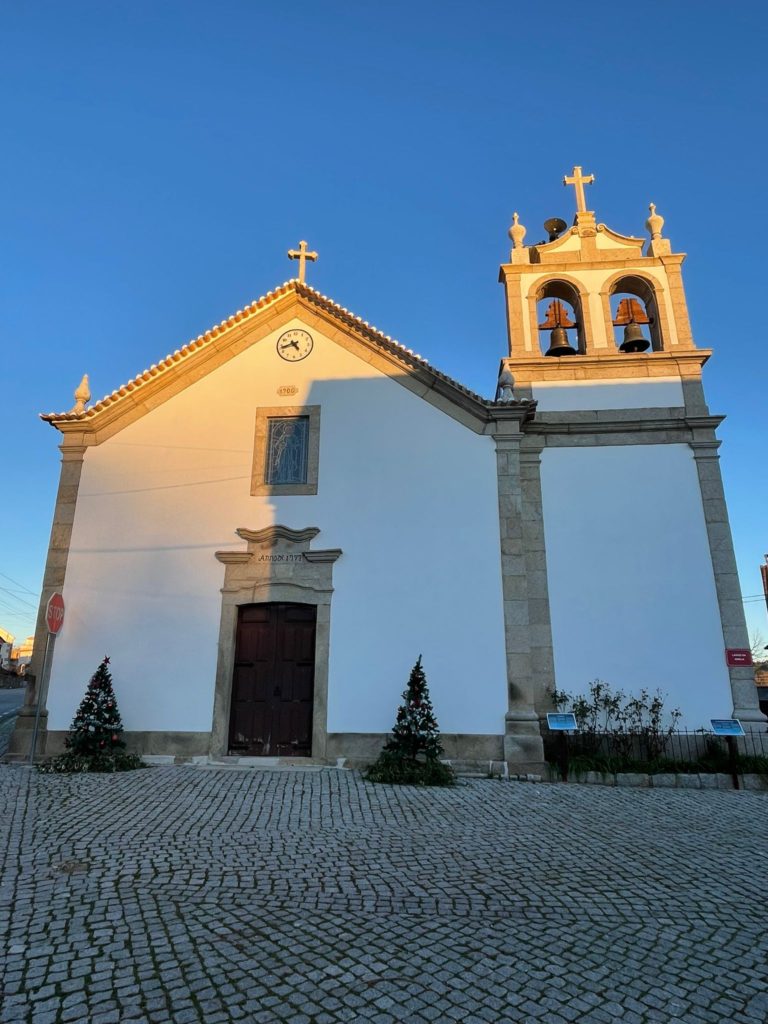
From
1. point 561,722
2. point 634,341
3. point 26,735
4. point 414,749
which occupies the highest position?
point 634,341

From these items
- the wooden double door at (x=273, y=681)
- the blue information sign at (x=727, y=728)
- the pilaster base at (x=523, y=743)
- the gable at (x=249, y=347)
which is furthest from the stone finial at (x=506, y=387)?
the blue information sign at (x=727, y=728)

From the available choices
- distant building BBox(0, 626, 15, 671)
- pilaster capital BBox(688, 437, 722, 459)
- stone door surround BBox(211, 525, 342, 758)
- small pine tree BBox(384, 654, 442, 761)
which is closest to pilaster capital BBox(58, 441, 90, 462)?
stone door surround BBox(211, 525, 342, 758)

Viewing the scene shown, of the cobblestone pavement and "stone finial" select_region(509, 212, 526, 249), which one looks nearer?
the cobblestone pavement

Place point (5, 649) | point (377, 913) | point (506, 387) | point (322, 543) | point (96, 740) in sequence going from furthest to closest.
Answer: point (5, 649)
point (506, 387)
point (322, 543)
point (96, 740)
point (377, 913)

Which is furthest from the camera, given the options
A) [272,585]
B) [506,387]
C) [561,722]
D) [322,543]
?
[506,387]

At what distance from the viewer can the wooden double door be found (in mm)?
8742

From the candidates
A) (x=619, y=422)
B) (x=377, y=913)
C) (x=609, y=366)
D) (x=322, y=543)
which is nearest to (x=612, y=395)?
(x=609, y=366)

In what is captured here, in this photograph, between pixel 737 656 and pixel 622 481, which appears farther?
pixel 622 481

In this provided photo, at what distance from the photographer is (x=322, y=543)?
9.37 meters

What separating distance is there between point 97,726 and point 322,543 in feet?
13.2

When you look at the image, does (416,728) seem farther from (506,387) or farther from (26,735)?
(26,735)

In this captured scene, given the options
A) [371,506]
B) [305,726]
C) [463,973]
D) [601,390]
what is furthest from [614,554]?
[463,973]

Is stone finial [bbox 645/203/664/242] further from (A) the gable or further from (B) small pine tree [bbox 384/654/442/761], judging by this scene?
(B) small pine tree [bbox 384/654/442/761]

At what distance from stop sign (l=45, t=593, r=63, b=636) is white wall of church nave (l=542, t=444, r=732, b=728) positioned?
7576mm
